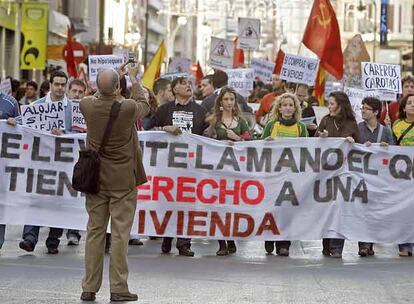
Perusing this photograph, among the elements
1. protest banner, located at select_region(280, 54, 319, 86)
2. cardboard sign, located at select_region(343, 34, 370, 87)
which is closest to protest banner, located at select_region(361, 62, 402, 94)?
protest banner, located at select_region(280, 54, 319, 86)

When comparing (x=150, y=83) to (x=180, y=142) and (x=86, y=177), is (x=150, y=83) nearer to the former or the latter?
(x=180, y=142)

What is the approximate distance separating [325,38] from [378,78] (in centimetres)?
197

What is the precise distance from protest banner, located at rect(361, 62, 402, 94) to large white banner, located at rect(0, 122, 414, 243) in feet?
14.7

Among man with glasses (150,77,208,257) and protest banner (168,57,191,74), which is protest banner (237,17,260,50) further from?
man with glasses (150,77,208,257)

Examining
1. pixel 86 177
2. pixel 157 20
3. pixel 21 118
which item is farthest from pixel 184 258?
pixel 157 20

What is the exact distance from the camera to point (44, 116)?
1436 cm

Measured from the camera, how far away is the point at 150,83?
25.8 meters

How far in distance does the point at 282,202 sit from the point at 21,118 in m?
2.80

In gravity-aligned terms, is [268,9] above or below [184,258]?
above

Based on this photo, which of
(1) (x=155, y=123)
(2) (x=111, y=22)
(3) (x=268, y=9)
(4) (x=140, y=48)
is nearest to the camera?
(1) (x=155, y=123)

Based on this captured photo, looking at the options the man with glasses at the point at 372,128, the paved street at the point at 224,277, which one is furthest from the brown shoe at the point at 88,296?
the man with glasses at the point at 372,128

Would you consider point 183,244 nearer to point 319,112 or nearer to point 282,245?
point 282,245

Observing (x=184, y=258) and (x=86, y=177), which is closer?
(x=86, y=177)

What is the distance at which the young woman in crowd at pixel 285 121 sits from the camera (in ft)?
47.6
